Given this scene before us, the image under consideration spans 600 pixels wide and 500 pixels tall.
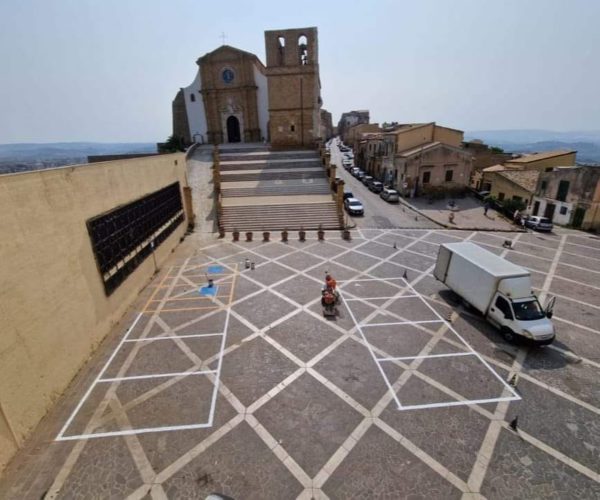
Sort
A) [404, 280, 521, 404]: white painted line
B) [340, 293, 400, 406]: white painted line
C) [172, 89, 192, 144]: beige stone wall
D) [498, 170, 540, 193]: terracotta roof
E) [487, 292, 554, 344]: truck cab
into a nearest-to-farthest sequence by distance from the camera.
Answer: [340, 293, 400, 406]: white painted line → [404, 280, 521, 404]: white painted line → [487, 292, 554, 344]: truck cab → [498, 170, 540, 193]: terracotta roof → [172, 89, 192, 144]: beige stone wall

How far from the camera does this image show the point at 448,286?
41.1 feet

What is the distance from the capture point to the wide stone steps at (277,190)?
87.9 ft

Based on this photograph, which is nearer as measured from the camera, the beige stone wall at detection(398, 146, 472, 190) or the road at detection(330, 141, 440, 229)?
the road at detection(330, 141, 440, 229)

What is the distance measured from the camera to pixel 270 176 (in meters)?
29.8

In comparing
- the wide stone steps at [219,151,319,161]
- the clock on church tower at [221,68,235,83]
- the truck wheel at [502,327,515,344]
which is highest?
the clock on church tower at [221,68,235,83]

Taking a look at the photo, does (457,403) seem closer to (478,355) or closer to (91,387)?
(478,355)

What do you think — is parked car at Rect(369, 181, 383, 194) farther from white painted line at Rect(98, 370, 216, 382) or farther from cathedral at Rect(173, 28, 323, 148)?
white painted line at Rect(98, 370, 216, 382)

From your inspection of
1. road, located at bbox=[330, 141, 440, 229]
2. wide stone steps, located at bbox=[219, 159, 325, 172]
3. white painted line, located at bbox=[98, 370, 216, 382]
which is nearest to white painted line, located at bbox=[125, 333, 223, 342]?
white painted line, located at bbox=[98, 370, 216, 382]

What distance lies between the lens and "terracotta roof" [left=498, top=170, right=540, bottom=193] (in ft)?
91.8

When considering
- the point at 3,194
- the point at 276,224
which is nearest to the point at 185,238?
the point at 276,224

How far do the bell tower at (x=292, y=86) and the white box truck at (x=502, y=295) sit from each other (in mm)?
28835

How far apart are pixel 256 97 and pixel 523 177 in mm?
32108

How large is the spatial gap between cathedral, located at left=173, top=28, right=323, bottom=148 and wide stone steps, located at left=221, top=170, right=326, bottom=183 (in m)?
8.55

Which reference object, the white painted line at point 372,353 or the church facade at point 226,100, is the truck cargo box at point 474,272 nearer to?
the white painted line at point 372,353
